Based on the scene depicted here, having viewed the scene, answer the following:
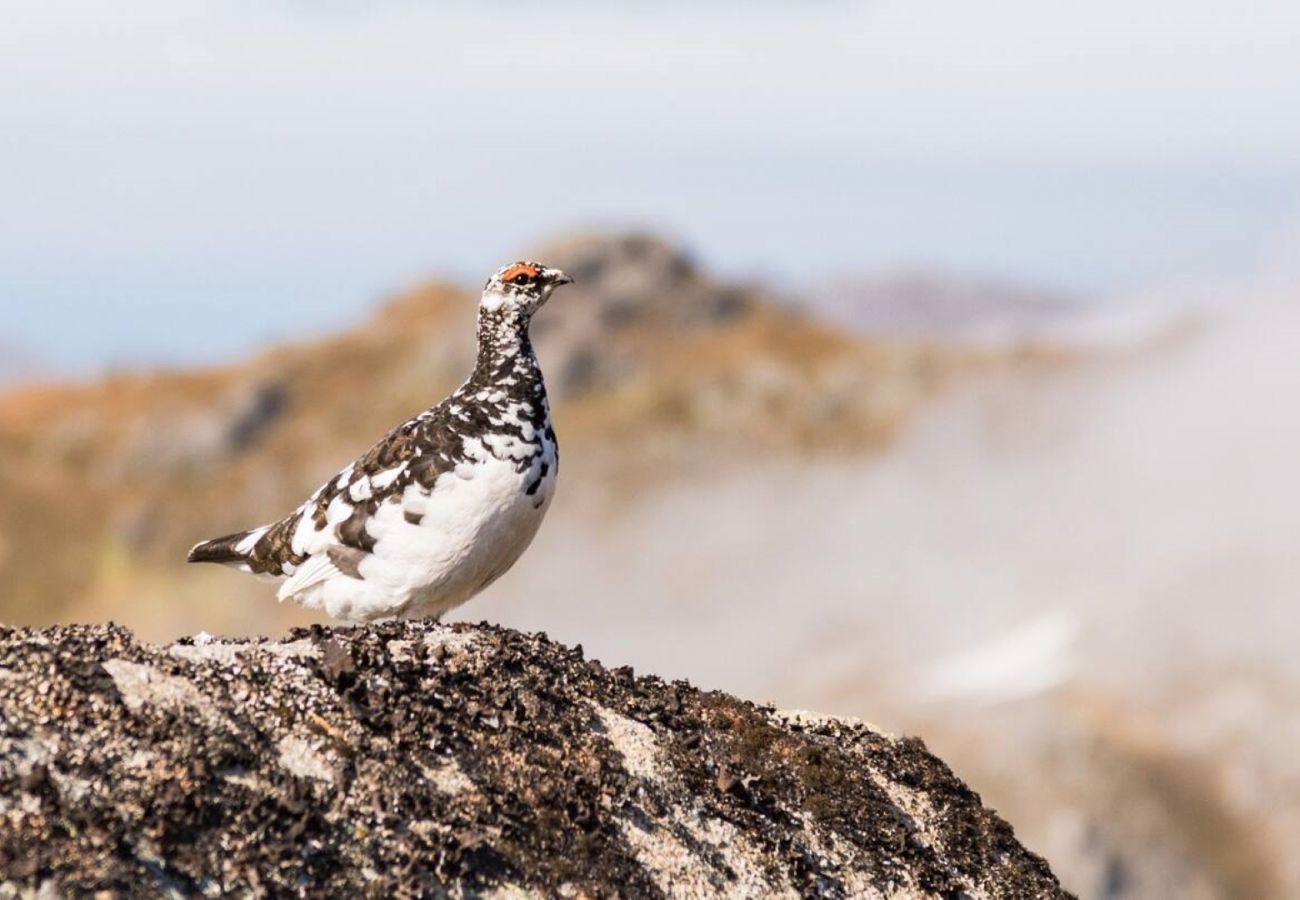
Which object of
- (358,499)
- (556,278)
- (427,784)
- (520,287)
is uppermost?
(556,278)

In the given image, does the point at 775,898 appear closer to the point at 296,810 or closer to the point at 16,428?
the point at 296,810

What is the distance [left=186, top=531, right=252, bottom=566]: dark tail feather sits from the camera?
39.3 ft

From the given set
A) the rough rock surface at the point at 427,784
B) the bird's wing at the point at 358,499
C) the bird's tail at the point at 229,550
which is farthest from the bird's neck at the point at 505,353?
the rough rock surface at the point at 427,784

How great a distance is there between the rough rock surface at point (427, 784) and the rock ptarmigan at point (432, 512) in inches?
42.0

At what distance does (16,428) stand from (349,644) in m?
97.7

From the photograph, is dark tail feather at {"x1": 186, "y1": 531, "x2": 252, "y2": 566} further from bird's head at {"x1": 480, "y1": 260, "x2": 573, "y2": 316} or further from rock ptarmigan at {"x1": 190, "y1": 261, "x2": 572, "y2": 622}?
bird's head at {"x1": 480, "y1": 260, "x2": 573, "y2": 316}

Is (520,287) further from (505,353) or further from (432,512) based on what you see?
(432,512)

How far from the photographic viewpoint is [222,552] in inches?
474

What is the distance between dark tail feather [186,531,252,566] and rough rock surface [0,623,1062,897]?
→ 9.40ft

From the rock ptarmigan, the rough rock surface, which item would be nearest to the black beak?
the rock ptarmigan

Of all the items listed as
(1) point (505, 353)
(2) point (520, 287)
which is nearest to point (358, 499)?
(1) point (505, 353)

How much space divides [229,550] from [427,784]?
4.39m

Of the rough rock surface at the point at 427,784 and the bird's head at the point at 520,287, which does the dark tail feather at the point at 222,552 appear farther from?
the rough rock surface at the point at 427,784

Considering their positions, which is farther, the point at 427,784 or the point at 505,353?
the point at 505,353
